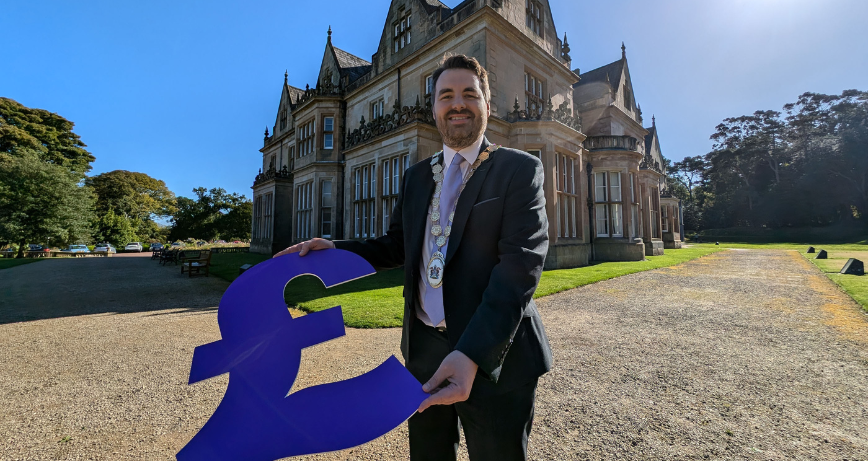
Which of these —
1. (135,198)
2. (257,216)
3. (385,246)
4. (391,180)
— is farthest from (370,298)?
(135,198)

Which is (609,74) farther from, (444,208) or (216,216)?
(216,216)

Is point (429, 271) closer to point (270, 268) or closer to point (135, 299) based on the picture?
point (270, 268)

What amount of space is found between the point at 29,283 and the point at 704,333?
19089 millimetres

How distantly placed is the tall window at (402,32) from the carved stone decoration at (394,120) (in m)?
4.29

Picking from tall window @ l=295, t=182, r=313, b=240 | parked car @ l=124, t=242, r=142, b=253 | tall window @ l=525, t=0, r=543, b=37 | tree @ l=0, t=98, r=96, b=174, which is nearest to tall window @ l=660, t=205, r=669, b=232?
tall window @ l=525, t=0, r=543, b=37

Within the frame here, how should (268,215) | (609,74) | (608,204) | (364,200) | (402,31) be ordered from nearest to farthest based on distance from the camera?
(364,200) < (402,31) < (608,204) < (609,74) < (268,215)

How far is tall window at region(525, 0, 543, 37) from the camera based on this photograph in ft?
50.8

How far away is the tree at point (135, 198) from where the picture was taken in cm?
4831

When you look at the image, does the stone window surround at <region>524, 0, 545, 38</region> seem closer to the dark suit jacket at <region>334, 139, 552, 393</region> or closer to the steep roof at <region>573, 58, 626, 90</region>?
the steep roof at <region>573, 58, 626, 90</region>

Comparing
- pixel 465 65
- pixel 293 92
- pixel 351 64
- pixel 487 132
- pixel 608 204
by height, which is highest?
pixel 293 92

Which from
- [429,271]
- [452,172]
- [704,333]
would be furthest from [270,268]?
[704,333]

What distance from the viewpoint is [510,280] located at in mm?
1128

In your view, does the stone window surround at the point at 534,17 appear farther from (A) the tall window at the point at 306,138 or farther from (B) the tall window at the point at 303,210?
(B) the tall window at the point at 303,210

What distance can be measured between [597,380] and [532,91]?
1457 cm
